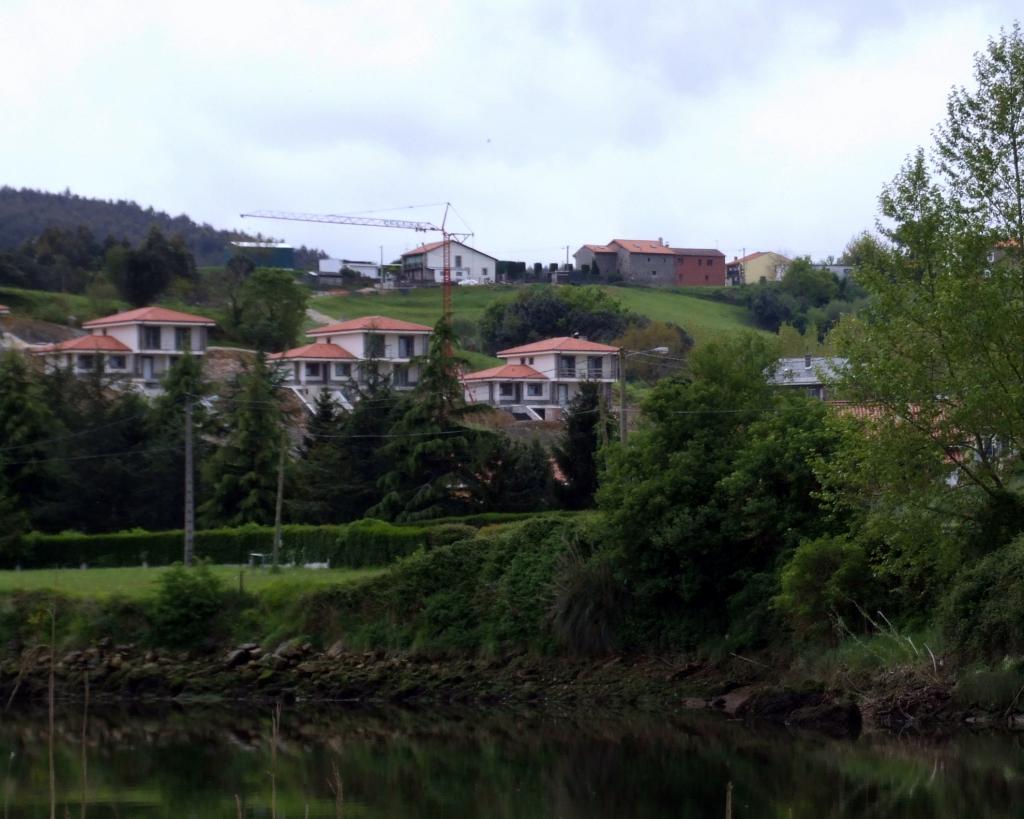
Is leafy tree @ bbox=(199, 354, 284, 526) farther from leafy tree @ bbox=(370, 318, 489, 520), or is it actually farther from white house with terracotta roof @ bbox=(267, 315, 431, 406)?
white house with terracotta roof @ bbox=(267, 315, 431, 406)

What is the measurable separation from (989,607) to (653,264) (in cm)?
12306

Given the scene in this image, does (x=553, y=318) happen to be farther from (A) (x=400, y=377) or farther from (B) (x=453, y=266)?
(A) (x=400, y=377)

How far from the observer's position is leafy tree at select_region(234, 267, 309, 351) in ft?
357

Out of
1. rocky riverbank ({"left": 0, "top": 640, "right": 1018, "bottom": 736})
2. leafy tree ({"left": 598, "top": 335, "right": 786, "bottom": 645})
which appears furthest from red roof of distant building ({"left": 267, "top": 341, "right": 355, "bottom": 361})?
leafy tree ({"left": 598, "top": 335, "right": 786, "bottom": 645})

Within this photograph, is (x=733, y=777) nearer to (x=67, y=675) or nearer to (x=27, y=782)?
(x=27, y=782)

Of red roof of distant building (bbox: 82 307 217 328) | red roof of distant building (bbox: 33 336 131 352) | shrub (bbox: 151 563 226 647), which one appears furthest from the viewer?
red roof of distant building (bbox: 82 307 217 328)

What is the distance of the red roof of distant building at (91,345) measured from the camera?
296 feet

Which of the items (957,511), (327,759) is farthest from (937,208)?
(327,759)

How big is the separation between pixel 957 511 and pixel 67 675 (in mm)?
24234

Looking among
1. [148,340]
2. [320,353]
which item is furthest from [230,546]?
[148,340]

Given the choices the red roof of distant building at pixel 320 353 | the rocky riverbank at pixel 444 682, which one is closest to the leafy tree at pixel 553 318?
the red roof of distant building at pixel 320 353

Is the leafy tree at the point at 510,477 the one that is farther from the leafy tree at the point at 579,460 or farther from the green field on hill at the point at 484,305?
the green field on hill at the point at 484,305

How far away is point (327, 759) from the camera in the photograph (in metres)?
27.9

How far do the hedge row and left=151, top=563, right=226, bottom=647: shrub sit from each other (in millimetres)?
7594
